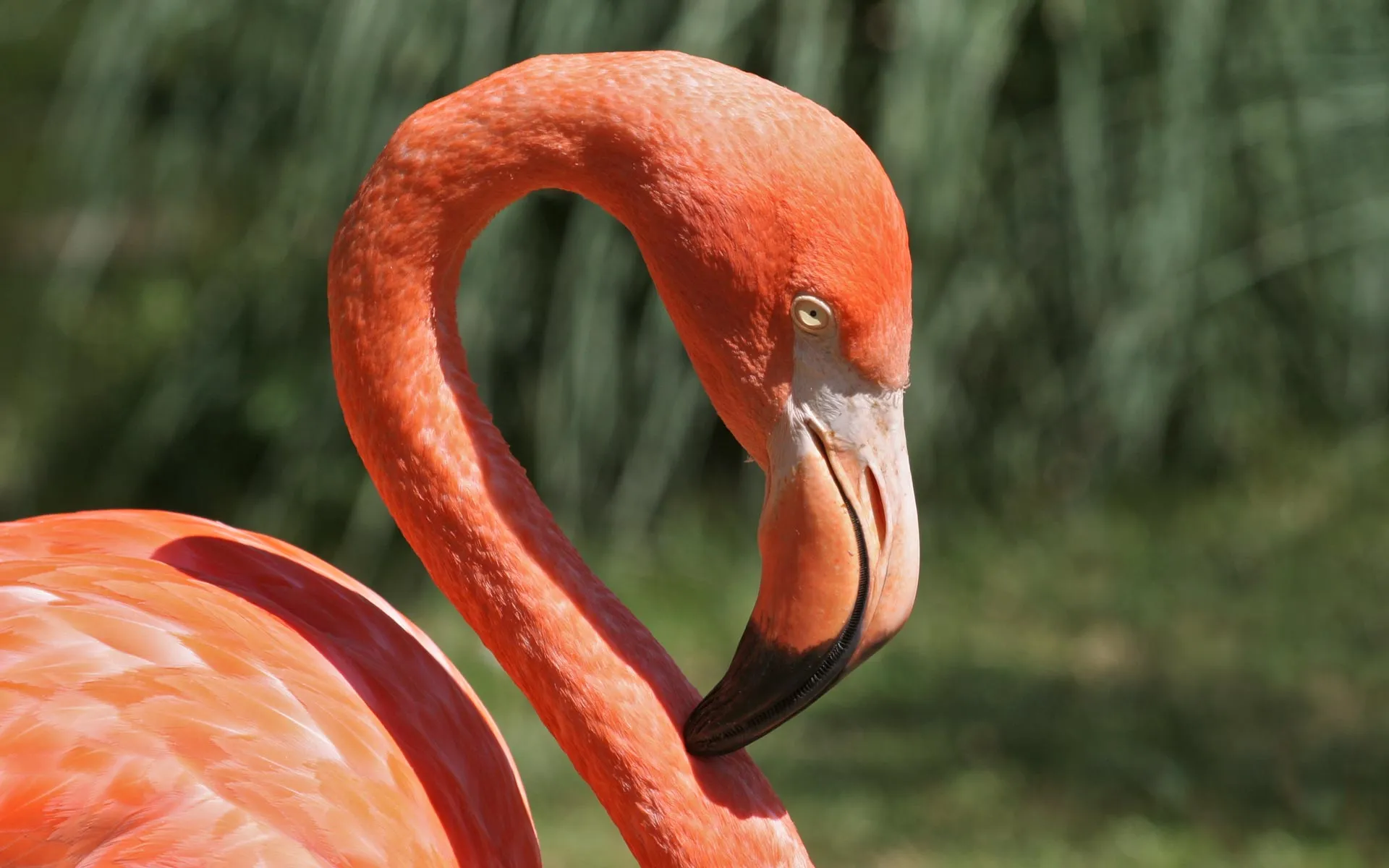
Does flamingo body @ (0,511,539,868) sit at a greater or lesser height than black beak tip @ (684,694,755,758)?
lesser

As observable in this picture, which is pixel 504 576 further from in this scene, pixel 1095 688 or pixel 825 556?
pixel 1095 688

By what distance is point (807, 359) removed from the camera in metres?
1.84

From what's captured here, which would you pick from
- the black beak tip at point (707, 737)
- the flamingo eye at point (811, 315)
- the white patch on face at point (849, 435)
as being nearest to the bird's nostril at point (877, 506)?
the white patch on face at point (849, 435)

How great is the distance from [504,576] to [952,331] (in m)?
3.18

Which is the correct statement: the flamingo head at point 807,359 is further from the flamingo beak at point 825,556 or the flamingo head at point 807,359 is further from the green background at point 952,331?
the green background at point 952,331

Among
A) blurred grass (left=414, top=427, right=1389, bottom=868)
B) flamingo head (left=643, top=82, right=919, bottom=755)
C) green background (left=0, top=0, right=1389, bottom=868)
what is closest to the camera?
flamingo head (left=643, top=82, right=919, bottom=755)

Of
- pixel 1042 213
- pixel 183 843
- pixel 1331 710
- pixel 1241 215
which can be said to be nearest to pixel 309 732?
pixel 183 843

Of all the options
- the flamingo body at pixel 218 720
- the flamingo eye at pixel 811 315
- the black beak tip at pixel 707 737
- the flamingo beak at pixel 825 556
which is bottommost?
the flamingo body at pixel 218 720

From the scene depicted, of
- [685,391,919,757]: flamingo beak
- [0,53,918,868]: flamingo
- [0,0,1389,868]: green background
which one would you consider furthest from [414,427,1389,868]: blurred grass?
[685,391,919,757]: flamingo beak

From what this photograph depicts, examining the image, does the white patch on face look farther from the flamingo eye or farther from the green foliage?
the green foliage

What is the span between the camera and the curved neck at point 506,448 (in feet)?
6.22

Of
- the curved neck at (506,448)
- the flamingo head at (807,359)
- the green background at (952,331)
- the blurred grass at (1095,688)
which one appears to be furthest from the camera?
the green background at (952,331)

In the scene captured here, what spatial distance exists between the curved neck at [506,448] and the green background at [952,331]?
2.25 metres

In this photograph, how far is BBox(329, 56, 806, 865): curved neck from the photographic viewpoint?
6.22 feet
